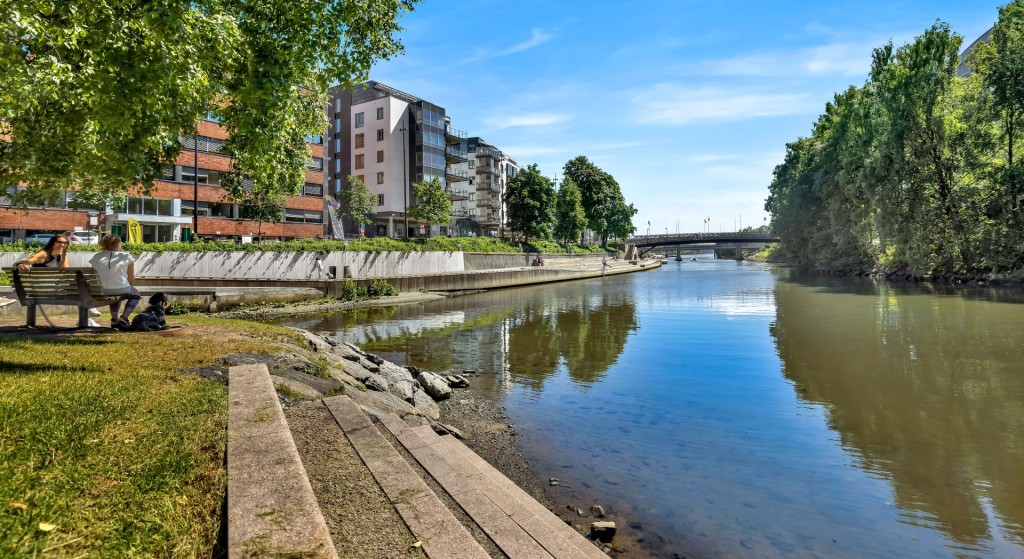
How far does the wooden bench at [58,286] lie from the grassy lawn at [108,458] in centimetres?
291

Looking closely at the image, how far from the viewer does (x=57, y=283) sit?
31.2 feet

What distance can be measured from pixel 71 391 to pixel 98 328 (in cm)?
546

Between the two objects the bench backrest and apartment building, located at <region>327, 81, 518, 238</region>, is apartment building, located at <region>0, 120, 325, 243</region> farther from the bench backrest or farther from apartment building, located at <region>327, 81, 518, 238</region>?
the bench backrest

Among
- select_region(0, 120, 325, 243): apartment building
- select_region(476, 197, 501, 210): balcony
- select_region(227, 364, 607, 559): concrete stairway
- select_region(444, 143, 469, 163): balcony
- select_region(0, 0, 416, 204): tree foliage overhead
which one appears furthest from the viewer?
select_region(476, 197, 501, 210): balcony

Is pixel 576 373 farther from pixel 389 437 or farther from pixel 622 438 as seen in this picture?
pixel 389 437

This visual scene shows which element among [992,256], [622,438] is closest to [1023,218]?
[992,256]

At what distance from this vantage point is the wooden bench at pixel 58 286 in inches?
372

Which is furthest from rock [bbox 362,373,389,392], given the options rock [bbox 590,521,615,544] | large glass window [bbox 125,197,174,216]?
large glass window [bbox 125,197,174,216]

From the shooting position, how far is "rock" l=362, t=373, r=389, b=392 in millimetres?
9917

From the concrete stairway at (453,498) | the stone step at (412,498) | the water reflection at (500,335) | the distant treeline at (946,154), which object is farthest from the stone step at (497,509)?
the distant treeline at (946,154)

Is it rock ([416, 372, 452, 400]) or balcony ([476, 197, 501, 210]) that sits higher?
balcony ([476, 197, 501, 210])

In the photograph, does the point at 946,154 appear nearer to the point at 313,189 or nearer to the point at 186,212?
the point at 313,189

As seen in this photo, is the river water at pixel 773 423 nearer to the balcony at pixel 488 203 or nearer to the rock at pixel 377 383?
A: the rock at pixel 377 383

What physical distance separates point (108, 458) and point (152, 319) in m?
7.27
